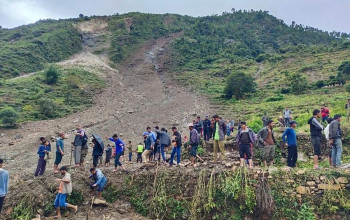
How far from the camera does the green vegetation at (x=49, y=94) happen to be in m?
30.8

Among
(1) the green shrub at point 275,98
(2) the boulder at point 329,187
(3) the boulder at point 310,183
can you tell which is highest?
(1) the green shrub at point 275,98

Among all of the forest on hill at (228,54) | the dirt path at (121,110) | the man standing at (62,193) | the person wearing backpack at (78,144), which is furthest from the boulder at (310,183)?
the forest on hill at (228,54)

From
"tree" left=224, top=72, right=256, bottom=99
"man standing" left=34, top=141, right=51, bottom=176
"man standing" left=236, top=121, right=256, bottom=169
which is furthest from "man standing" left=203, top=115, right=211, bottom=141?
"tree" left=224, top=72, right=256, bottom=99

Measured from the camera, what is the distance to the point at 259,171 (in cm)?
1001

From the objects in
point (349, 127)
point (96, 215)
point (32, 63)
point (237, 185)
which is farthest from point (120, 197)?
point (32, 63)

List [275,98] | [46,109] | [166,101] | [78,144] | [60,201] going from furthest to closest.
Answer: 1. [166,101]
2. [275,98]
3. [46,109]
4. [78,144]
5. [60,201]

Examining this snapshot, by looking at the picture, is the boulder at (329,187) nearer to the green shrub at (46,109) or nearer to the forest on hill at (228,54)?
the forest on hill at (228,54)

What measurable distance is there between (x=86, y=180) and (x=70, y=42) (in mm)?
64434

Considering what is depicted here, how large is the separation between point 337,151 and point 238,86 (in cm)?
2963

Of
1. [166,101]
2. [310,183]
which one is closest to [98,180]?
[310,183]

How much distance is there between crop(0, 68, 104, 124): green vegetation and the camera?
101ft

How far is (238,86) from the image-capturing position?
129 feet

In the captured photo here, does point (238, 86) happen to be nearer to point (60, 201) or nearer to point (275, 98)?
point (275, 98)

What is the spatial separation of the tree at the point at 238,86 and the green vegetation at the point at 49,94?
1532cm
